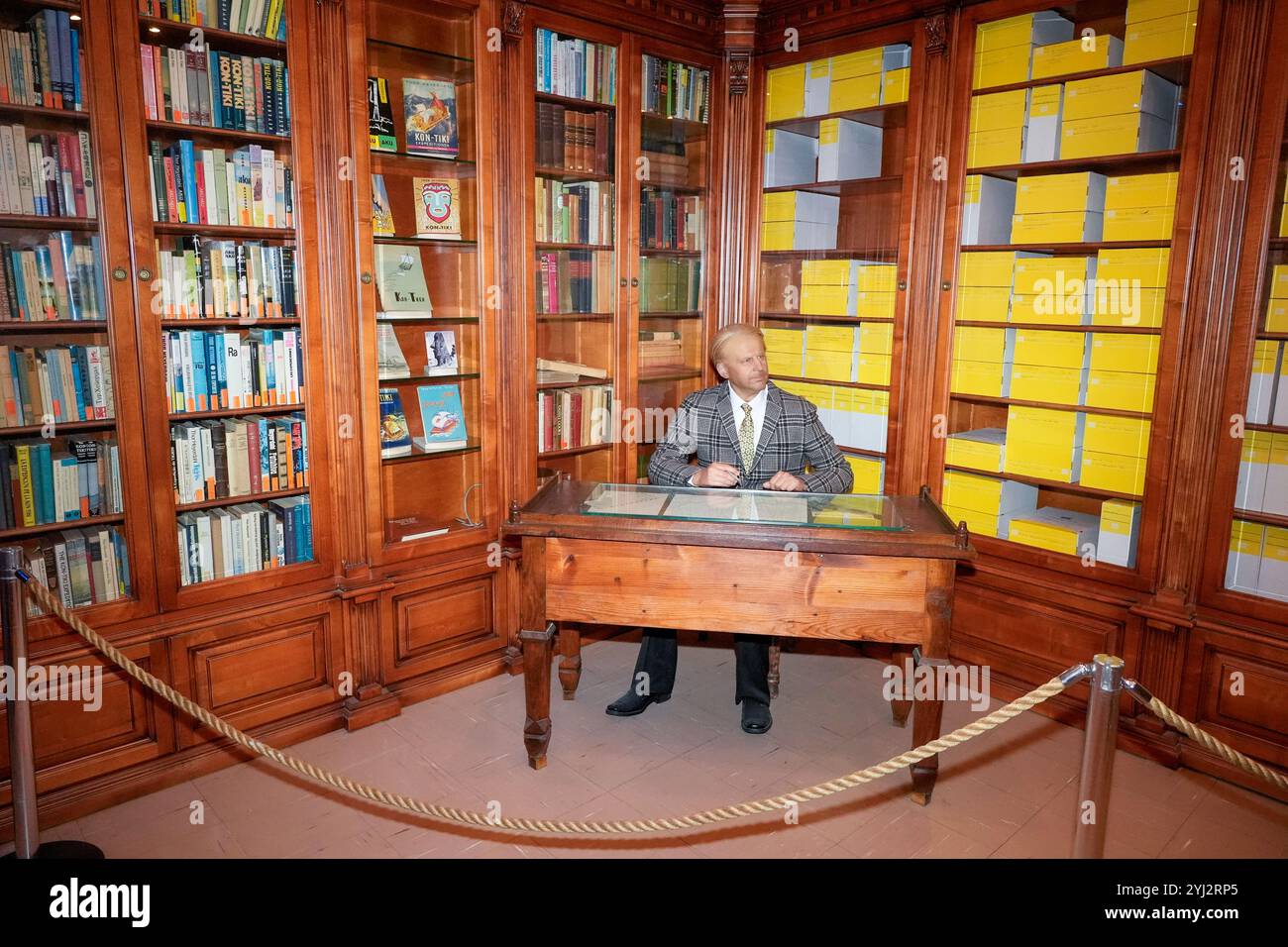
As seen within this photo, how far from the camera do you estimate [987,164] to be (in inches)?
145

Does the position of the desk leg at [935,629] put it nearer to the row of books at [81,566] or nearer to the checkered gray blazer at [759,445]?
the checkered gray blazer at [759,445]

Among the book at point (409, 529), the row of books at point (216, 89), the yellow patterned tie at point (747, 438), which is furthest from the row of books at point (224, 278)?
the yellow patterned tie at point (747, 438)

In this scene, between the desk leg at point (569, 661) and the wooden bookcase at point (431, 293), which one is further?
the desk leg at point (569, 661)

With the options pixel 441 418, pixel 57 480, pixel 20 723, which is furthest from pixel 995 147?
pixel 20 723

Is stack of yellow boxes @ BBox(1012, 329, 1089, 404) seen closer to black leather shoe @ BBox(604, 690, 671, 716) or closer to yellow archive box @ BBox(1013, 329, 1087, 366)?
yellow archive box @ BBox(1013, 329, 1087, 366)

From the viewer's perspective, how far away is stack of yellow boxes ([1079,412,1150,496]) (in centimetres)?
339

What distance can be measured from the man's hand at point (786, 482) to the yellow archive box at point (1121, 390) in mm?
1220

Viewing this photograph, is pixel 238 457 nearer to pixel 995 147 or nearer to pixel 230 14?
pixel 230 14

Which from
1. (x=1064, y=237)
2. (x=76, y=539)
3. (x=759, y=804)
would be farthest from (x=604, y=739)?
(x=1064, y=237)

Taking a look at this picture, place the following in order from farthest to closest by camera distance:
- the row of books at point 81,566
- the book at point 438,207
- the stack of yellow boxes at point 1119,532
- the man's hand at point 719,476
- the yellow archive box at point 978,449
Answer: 1. the yellow archive box at point 978,449
2. the book at point 438,207
3. the stack of yellow boxes at point 1119,532
4. the man's hand at point 719,476
5. the row of books at point 81,566

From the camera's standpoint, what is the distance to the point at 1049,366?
11.8 feet

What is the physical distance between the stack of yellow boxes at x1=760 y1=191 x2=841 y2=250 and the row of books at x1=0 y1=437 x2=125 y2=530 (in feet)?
9.97

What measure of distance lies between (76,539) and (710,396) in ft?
7.45

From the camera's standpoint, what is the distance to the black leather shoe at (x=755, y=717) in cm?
345
